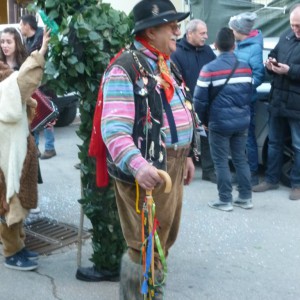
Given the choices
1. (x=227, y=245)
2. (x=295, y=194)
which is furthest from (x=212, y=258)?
(x=295, y=194)

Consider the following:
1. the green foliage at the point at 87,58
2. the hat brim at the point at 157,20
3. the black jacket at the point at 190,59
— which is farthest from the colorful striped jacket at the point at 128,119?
the black jacket at the point at 190,59

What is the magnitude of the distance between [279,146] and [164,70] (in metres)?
3.61

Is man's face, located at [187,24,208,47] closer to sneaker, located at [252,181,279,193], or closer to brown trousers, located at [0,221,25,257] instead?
sneaker, located at [252,181,279,193]

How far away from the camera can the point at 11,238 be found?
4727 millimetres

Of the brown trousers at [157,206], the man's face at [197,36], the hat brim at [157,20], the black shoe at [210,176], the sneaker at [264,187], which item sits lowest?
the black shoe at [210,176]

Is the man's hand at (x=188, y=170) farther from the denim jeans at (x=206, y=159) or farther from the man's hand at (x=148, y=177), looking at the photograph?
the denim jeans at (x=206, y=159)

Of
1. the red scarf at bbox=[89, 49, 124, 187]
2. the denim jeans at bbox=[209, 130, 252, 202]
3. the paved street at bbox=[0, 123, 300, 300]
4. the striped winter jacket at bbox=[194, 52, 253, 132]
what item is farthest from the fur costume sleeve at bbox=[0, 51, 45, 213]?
the denim jeans at bbox=[209, 130, 252, 202]

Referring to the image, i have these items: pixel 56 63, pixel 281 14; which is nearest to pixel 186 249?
pixel 56 63

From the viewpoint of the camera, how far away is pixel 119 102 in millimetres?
3283

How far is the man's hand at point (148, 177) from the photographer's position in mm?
3096

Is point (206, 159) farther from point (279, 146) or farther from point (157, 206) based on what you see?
point (157, 206)

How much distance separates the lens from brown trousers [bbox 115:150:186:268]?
3508 mm

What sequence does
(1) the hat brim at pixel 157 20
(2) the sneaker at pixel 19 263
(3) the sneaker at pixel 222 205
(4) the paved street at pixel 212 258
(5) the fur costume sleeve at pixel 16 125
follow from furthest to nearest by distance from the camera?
1. (3) the sneaker at pixel 222 205
2. (2) the sneaker at pixel 19 263
3. (4) the paved street at pixel 212 258
4. (5) the fur costume sleeve at pixel 16 125
5. (1) the hat brim at pixel 157 20

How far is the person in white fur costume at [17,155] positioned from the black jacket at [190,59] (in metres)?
2.90
